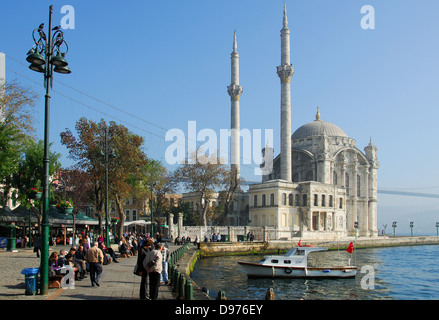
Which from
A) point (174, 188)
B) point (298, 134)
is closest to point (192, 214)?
point (174, 188)

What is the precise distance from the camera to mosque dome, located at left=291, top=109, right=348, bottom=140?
3206 inches

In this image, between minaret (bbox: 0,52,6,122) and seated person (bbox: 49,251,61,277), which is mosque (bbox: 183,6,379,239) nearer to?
minaret (bbox: 0,52,6,122)

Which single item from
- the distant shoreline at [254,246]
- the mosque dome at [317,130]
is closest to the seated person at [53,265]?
the distant shoreline at [254,246]

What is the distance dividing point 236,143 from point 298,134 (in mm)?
22030

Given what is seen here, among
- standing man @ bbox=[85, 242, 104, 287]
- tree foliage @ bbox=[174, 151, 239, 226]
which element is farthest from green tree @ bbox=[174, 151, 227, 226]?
standing man @ bbox=[85, 242, 104, 287]

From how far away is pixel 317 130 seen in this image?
268ft

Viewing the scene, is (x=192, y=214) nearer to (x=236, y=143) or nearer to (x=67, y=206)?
(x=236, y=143)

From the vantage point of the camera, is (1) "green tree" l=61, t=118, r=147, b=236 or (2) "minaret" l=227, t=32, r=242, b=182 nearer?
(1) "green tree" l=61, t=118, r=147, b=236

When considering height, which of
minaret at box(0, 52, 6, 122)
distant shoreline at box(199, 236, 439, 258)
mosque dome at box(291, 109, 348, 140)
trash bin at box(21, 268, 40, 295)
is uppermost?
mosque dome at box(291, 109, 348, 140)

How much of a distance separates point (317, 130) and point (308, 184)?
22.2 metres
